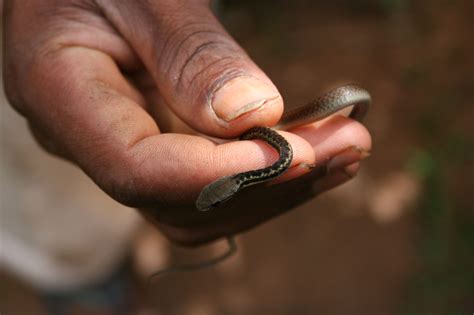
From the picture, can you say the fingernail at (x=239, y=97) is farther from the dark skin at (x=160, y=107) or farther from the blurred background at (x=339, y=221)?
the blurred background at (x=339, y=221)

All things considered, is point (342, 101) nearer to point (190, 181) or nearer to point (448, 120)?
point (190, 181)

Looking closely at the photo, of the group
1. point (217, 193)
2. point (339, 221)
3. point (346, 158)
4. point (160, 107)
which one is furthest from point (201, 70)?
point (339, 221)

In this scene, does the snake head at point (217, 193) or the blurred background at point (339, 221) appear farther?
the blurred background at point (339, 221)

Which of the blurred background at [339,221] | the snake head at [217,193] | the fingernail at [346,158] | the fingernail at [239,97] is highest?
the fingernail at [239,97]

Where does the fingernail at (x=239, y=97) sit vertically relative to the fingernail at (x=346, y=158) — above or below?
above

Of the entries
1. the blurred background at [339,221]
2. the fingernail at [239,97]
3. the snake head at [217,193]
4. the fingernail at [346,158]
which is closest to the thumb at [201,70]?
the fingernail at [239,97]

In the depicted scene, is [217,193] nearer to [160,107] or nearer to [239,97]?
[239,97]

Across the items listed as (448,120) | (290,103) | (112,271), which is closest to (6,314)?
(112,271)
